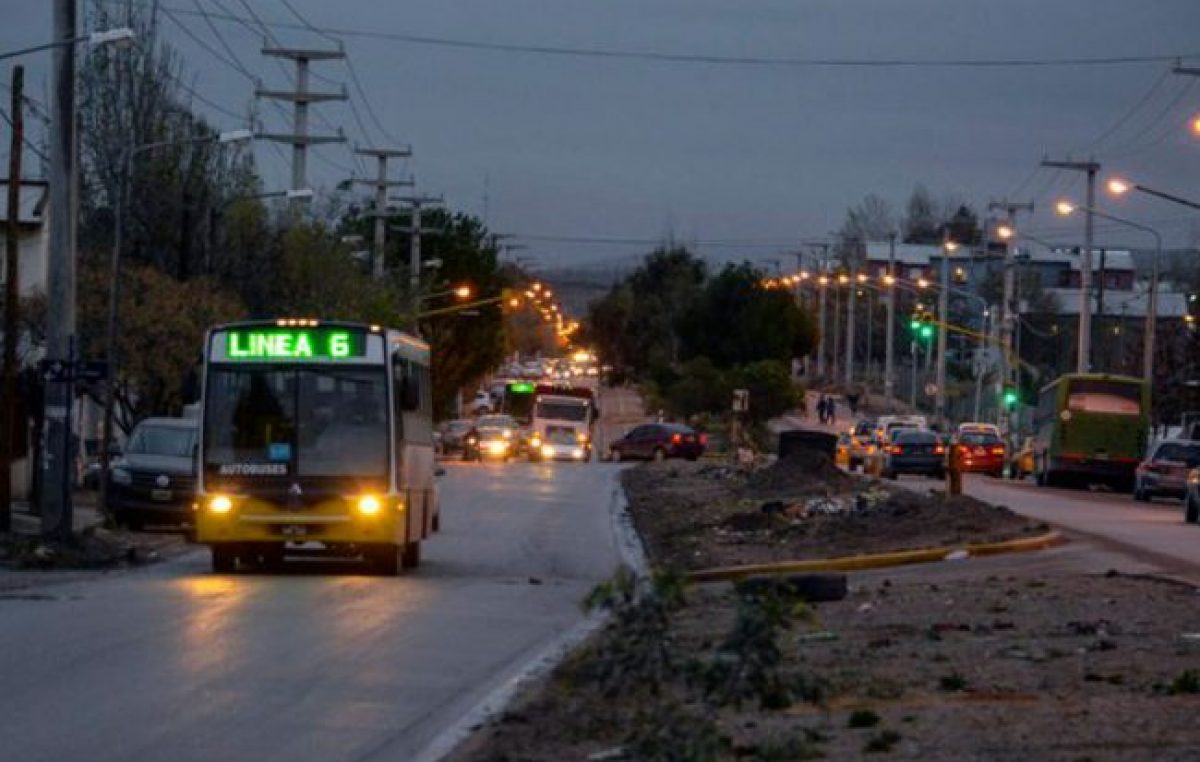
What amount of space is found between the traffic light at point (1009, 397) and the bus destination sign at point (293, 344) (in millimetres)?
71527

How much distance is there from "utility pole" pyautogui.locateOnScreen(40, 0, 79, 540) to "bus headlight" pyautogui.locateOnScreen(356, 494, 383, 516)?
573cm


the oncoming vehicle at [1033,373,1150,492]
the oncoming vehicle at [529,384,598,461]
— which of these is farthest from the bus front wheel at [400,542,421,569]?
the oncoming vehicle at [529,384,598,461]

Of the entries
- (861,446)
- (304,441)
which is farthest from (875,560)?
(861,446)

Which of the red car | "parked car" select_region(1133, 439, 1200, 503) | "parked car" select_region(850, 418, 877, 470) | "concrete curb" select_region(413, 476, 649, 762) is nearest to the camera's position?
"concrete curb" select_region(413, 476, 649, 762)

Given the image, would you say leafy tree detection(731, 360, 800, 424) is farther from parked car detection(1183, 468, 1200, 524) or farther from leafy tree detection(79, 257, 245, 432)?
parked car detection(1183, 468, 1200, 524)

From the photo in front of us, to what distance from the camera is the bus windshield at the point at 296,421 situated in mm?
25859

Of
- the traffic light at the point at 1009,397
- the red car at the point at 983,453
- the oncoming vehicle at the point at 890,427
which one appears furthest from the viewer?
the traffic light at the point at 1009,397

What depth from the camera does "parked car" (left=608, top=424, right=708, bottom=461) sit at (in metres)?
79.8

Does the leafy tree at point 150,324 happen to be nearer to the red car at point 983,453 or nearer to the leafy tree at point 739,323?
the red car at point 983,453

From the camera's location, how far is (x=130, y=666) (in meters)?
16.2

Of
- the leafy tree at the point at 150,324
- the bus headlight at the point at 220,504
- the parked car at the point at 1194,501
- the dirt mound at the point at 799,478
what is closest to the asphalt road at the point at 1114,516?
the parked car at the point at 1194,501

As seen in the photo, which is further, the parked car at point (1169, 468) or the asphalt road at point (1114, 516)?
the parked car at point (1169, 468)

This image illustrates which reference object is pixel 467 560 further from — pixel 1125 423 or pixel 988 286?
pixel 988 286

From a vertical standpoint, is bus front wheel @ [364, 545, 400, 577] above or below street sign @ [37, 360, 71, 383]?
below
